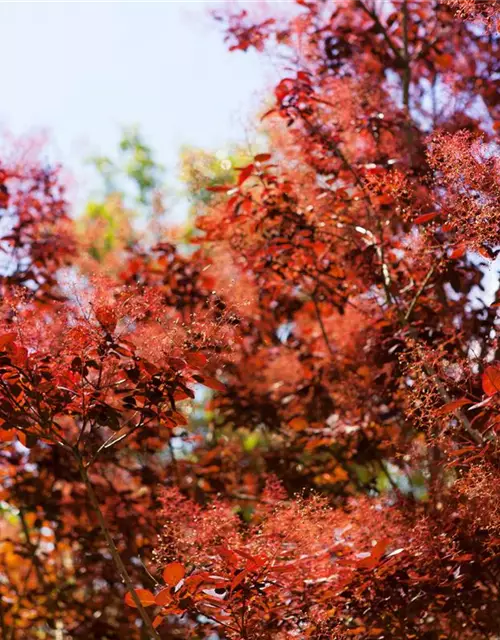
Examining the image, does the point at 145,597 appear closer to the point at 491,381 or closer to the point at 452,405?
the point at 452,405

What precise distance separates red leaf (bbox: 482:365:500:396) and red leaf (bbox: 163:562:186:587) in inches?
41.6

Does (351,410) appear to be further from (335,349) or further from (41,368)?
(41,368)

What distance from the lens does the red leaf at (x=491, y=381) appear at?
2756mm

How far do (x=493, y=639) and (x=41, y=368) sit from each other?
2.28 metres

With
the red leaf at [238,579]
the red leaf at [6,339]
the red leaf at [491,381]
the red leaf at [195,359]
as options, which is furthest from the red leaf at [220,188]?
the red leaf at [238,579]

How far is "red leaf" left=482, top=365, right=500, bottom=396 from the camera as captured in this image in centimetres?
276

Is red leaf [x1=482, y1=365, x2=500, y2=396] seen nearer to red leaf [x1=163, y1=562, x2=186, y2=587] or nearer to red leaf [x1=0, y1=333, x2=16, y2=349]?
red leaf [x1=163, y1=562, x2=186, y2=587]

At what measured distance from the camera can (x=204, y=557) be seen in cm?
297

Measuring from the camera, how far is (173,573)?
103 inches

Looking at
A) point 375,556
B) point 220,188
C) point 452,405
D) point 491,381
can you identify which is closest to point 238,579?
point 375,556

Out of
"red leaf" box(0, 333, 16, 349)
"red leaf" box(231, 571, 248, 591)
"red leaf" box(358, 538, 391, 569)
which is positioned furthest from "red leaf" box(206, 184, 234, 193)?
"red leaf" box(231, 571, 248, 591)

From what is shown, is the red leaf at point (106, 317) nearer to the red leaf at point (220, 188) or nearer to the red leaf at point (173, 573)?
the red leaf at point (173, 573)

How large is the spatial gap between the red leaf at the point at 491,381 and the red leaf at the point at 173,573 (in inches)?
41.6

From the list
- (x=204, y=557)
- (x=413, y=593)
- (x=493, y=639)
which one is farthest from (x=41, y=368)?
(x=493, y=639)
